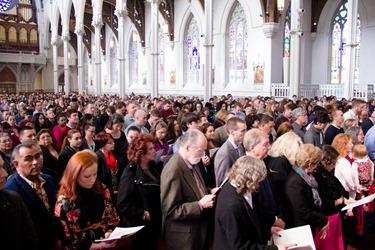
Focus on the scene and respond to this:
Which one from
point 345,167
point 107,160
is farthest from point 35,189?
point 345,167

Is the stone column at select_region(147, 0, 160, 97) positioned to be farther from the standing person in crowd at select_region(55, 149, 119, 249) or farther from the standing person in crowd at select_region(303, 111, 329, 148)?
the standing person in crowd at select_region(55, 149, 119, 249)

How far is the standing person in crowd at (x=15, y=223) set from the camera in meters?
2.40

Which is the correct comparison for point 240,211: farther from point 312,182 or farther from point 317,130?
point 317,130

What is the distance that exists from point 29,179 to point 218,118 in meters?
4.91

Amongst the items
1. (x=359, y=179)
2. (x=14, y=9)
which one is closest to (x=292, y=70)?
(x=359, y=179)

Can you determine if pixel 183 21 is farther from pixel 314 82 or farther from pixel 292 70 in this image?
pixel 292 70

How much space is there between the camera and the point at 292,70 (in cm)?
1448

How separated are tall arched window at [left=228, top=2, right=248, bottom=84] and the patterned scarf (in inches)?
747

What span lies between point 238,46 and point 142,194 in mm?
20046

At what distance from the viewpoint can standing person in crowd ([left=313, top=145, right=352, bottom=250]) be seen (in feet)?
11.8

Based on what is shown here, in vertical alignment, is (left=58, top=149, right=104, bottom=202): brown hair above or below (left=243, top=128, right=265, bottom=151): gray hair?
below

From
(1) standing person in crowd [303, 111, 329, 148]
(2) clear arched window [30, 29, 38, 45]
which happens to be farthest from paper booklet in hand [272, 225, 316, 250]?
(2) clear arched window [30, 29, 38, 45]

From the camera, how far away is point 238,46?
22328mm

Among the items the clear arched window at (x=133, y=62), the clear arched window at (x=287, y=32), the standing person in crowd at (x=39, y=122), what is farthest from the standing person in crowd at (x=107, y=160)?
the clear arched window at (x=133, y=62)
